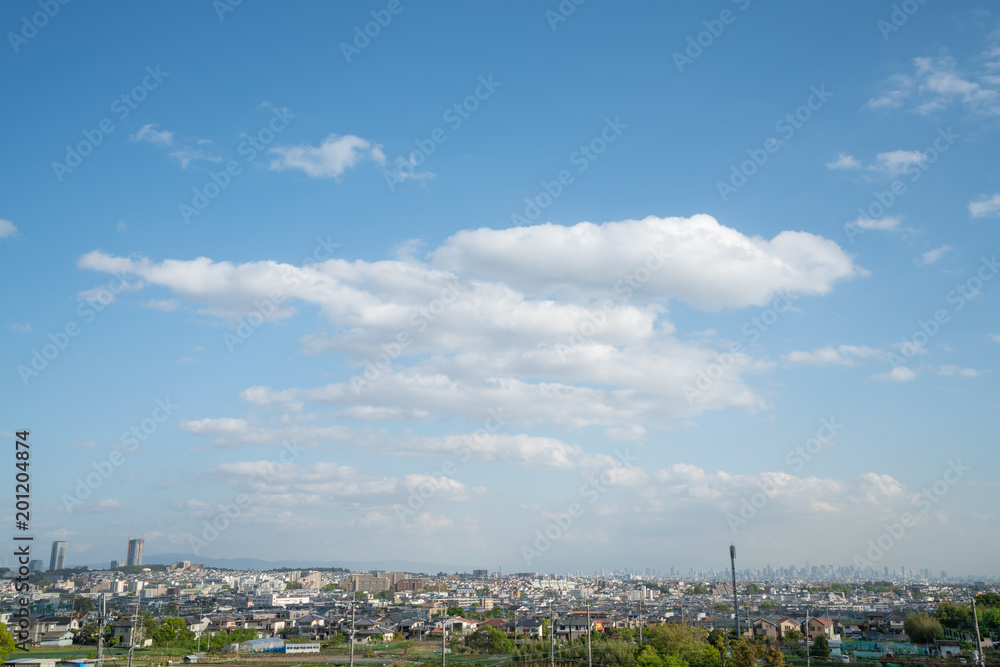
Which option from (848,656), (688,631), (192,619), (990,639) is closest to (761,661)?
(688,631)

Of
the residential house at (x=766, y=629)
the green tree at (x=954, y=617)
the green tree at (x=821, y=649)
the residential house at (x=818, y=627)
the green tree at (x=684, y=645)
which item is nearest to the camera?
the green tree at (x=684, y=645)

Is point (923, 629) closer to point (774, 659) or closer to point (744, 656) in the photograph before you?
point (774, 659)

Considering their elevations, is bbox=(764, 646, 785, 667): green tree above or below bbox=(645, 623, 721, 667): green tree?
above

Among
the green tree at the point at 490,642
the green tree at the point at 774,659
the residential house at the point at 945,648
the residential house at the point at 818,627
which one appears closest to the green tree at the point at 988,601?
the residential house at the point at 945,648

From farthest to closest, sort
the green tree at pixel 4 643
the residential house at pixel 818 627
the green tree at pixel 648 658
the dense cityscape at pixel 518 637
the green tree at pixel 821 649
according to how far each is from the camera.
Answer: the residential house at pixel 818 627 < the green tree at pixel 821 649 < the dense cityscape at pixel 518 637 < the green tree at pixel 648 658 < the green tree at pixel 4 643

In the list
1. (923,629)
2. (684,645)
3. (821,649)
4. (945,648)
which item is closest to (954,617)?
(923,629)

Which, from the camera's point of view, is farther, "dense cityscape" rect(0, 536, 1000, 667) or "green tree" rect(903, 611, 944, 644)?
"green tree" rect(903, 611, 944, 644)

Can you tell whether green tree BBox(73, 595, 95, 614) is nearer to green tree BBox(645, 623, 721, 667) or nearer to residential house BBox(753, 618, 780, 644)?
green tree BBox(645, 623, 721, 667)

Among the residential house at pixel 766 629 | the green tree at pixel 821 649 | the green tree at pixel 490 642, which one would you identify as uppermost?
the green tree at pixel 821 649

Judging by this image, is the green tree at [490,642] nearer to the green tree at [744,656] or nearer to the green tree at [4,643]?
the green tree at [744,656]

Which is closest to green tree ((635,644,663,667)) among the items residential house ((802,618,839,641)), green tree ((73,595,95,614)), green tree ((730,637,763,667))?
green tree ((730,637,763,667))

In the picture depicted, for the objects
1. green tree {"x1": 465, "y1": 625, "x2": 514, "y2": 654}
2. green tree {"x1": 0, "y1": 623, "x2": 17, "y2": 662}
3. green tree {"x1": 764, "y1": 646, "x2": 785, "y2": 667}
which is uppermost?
green tree {"x1": 0, "y1": 623, "x2": 17, "y2": 662}
